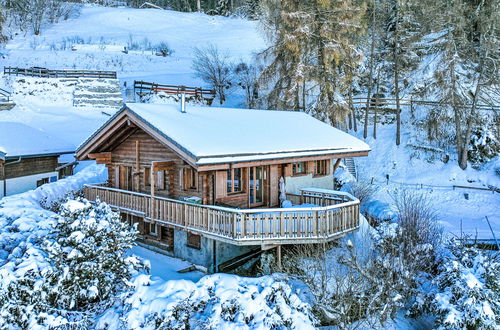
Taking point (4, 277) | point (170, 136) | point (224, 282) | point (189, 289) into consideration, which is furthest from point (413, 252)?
point (4, 277)

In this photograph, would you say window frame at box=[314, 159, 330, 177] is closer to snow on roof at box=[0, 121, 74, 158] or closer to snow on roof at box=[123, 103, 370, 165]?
snow on roof at box=[123, 103, 370, 165]

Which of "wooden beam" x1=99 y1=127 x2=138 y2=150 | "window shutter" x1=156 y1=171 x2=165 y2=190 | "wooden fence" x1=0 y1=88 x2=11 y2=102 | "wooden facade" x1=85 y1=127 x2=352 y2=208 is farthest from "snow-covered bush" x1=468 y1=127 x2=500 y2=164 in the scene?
"wooden fence" x1=0 y1=88 x2=11 y2=102

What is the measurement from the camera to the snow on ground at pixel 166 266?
1333 cm

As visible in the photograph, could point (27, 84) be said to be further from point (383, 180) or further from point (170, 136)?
point (383, 180)

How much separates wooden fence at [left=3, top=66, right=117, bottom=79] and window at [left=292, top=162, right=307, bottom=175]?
2796cm

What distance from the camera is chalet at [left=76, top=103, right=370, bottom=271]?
1232 centimetres

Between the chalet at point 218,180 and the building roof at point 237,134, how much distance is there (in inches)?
1.8

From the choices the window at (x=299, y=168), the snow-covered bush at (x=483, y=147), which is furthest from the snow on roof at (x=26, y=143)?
the snow-covered bush at (x=483, y=147)

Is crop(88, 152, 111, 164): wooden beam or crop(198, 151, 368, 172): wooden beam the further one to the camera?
crop(88, 152, 111, 164): wooden beam

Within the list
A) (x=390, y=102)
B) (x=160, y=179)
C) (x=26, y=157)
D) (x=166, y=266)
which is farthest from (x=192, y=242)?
(x=390, y=102)

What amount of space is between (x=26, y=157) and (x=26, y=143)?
1705mm

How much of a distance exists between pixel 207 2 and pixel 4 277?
7465cm

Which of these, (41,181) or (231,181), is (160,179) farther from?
(41,181)

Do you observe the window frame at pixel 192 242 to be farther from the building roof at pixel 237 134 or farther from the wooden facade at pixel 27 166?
the wooden facade at pixel 27 166
